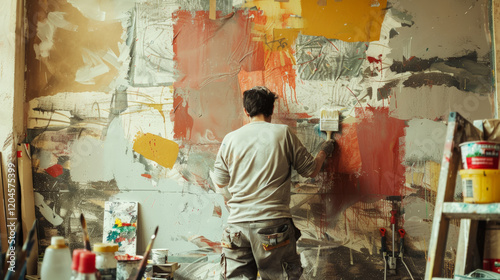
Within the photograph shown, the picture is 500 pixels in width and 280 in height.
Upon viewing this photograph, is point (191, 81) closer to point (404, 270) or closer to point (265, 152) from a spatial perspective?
point (265, 152)

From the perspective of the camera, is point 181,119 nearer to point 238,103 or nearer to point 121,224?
point 238,103

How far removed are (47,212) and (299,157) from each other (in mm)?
1905

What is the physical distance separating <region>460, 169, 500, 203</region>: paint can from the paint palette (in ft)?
7.40

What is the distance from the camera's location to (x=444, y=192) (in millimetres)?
1574

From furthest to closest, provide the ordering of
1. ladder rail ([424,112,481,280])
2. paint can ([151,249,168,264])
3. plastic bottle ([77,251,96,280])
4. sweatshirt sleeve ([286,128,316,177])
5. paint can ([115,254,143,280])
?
paint can ([151,249,168,264]) → sweatshirt sleeve ([286,128,316,177]) → paint can ([115,254,143,280]) → ladder rail ([424,112,481,280]) → plastic bottle ([77,251,96,280])

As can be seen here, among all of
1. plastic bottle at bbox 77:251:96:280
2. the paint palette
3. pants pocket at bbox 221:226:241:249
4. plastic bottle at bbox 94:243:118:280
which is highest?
plastic bottle at bbox 77:251:96:280

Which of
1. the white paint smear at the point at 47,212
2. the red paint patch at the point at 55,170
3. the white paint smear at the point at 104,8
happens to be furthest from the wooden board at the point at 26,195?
the white paint smear at the point at 104,8

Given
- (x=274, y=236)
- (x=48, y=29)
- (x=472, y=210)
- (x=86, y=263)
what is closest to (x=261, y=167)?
(x=274, y=236)

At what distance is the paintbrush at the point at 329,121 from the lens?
2.97 m

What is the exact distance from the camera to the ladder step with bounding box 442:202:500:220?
4.71ft

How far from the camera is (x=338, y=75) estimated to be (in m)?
3.03

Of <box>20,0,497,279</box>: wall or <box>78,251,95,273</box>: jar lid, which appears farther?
<box>20,0,497,279</box>: wall

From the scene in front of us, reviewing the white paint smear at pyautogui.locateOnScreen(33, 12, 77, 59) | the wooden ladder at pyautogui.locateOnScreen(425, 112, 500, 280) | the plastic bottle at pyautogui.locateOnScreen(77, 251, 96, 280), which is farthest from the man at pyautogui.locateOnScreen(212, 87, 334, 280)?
the white paint smear at pyautogui.locateOnScreen(33, 12, 77, 59)

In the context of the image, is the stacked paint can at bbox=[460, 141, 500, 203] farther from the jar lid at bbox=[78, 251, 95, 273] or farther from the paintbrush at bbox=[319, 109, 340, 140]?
the paintbrush at bbox=[319, 109, 340, 140]
